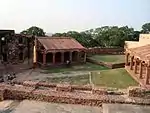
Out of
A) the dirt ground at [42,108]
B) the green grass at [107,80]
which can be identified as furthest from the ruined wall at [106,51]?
the dirt ground at [42,108]

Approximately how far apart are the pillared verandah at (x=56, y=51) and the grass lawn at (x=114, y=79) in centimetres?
696

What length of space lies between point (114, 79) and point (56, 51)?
33.6 ft

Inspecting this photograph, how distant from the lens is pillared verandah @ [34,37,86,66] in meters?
32.1

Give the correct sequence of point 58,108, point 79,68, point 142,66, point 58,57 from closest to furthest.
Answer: point 58,108 < point 142,66 < point 79,68 < point 58,57

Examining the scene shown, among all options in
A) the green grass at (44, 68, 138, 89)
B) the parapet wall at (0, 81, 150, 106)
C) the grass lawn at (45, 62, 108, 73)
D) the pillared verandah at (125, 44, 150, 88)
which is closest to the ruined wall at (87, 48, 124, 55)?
the grass lawn at (45, 62, 108, 73)

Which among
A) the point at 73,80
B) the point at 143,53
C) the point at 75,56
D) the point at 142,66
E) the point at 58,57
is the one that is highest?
the point at 143,53

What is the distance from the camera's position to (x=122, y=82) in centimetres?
2334

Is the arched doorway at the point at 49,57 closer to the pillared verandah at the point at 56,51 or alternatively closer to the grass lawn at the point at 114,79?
the pillared verandah at the point at 56,51

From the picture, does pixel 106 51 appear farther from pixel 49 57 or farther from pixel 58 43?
pixel 49 57

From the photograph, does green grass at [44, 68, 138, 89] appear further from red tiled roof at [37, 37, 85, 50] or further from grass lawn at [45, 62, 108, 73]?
red tiled roof at [37, 37, 85, 50]

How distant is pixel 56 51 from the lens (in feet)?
106

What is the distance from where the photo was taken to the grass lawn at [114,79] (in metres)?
22.7

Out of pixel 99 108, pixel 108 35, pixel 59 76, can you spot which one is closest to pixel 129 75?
pixel 59 76

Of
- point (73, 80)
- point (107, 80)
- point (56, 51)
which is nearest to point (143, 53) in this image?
point (107, 80)
